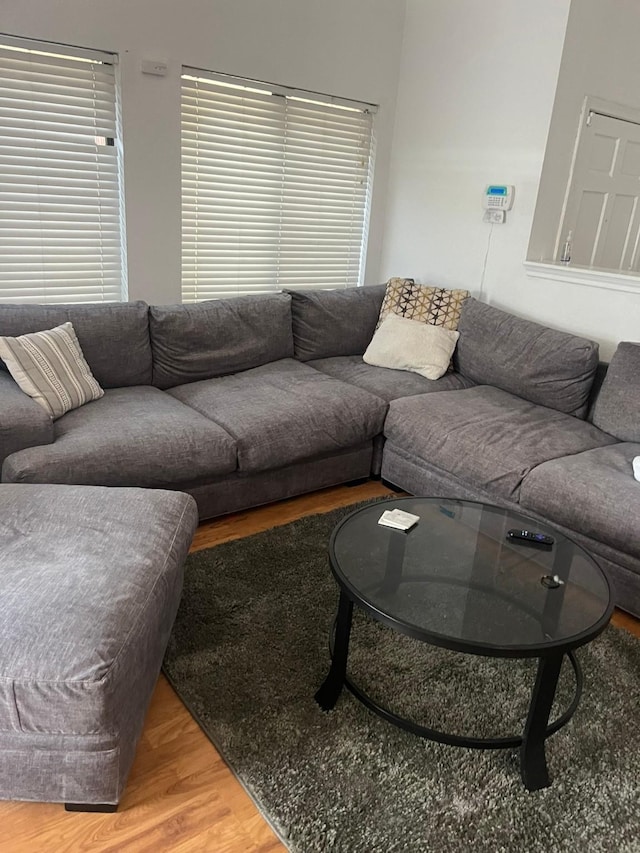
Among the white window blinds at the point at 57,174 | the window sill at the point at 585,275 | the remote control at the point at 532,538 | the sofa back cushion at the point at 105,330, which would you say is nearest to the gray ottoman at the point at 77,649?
the remote control at the point at 532,538

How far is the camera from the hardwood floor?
1426 millimetres

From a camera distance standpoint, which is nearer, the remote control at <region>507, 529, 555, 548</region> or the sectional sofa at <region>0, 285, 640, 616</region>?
the remote control at <region>507, 529, 555, 548</region>

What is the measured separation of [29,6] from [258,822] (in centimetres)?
324

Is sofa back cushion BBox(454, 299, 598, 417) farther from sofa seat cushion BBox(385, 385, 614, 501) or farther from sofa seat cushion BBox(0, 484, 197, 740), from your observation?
sofa seat cushion BBox(0, 484, 197, 740)

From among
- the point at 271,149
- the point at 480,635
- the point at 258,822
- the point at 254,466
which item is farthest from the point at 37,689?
the point at 271,149

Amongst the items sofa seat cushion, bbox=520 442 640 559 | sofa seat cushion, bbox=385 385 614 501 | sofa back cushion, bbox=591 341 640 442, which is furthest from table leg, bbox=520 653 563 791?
sofa back cushion, bbox=591 341 640 442

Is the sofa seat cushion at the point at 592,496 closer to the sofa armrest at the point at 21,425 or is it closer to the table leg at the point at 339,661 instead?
the table leg at the point at 339,661

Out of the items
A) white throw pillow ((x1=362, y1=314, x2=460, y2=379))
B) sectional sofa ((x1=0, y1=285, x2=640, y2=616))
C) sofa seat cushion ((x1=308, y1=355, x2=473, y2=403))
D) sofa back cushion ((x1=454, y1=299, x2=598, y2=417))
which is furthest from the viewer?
white throw pillow ((x1=362, y1=314, x2=460, y2=379))

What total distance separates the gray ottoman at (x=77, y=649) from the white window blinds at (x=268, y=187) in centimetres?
227

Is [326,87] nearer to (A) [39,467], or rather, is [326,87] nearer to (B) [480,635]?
(A) [39,467]

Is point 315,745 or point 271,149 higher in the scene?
point 271,149

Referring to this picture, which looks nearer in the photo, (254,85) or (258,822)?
(258,822)

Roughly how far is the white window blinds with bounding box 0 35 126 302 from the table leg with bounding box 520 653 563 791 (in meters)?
2.83

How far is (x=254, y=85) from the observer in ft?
11.7
